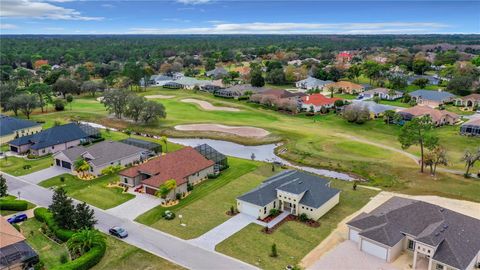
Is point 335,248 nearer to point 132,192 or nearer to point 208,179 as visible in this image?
point 208,179

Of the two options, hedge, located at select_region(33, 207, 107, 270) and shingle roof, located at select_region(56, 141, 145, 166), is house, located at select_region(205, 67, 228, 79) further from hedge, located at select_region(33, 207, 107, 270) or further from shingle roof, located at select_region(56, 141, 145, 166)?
hedge, located at select_region(33, 207, 107, 270)

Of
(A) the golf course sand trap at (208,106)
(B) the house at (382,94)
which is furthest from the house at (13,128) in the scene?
(B) the house at (382,94)

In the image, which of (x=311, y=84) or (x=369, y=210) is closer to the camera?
(x=369, y=210)

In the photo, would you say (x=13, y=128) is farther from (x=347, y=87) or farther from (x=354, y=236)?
(x=347, y=87)

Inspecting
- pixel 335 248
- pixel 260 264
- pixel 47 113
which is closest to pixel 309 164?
pixel 335 248

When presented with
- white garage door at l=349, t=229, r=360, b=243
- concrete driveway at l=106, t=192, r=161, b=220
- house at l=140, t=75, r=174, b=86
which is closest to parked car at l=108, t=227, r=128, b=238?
concrete driveway at l=106, t=192, r=161, b=220

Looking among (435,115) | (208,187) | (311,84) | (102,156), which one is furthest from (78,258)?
(311,84)

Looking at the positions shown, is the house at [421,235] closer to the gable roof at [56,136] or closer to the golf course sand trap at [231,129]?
the golf course sand trap at [231,129]
